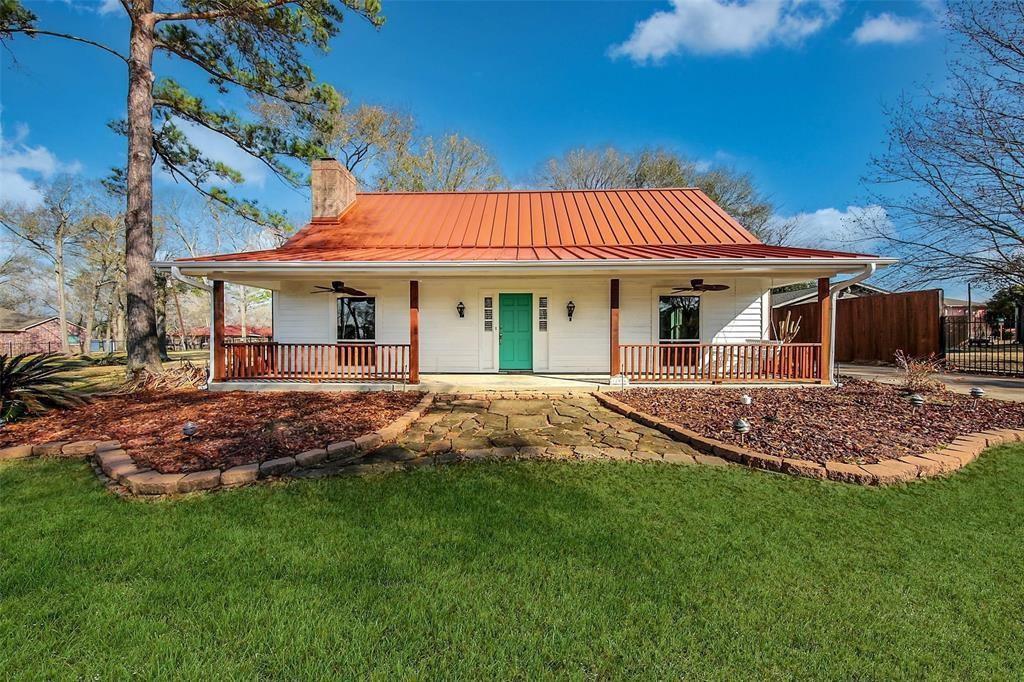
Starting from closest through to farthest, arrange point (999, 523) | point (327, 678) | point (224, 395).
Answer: point (327, 678) < point (999, 523) < point (224, 395)

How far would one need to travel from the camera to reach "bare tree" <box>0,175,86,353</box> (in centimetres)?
2586

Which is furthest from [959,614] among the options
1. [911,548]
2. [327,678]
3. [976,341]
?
[976,341]

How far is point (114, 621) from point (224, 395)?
6.35m

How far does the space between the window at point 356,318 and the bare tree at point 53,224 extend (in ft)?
88.9

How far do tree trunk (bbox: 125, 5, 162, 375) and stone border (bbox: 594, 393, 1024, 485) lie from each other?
10197 millimetres

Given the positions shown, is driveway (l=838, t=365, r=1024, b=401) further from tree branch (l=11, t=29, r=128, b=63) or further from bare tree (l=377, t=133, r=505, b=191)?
bare tree (l=377, t=133, r=505, b=191)

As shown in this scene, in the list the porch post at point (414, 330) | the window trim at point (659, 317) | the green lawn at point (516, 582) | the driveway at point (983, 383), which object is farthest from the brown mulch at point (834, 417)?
the porch post at point (414, 330)

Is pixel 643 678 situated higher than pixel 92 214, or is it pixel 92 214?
pixel 92 214

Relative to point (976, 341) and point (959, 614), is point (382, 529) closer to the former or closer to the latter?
point (959, 614)

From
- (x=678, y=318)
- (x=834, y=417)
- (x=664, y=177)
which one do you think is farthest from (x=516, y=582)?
(x=664, y=177)

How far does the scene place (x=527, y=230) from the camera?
1089 cm

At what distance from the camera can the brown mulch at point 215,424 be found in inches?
162

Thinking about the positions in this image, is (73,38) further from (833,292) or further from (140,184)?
(833,292)

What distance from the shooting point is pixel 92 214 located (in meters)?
24.9
